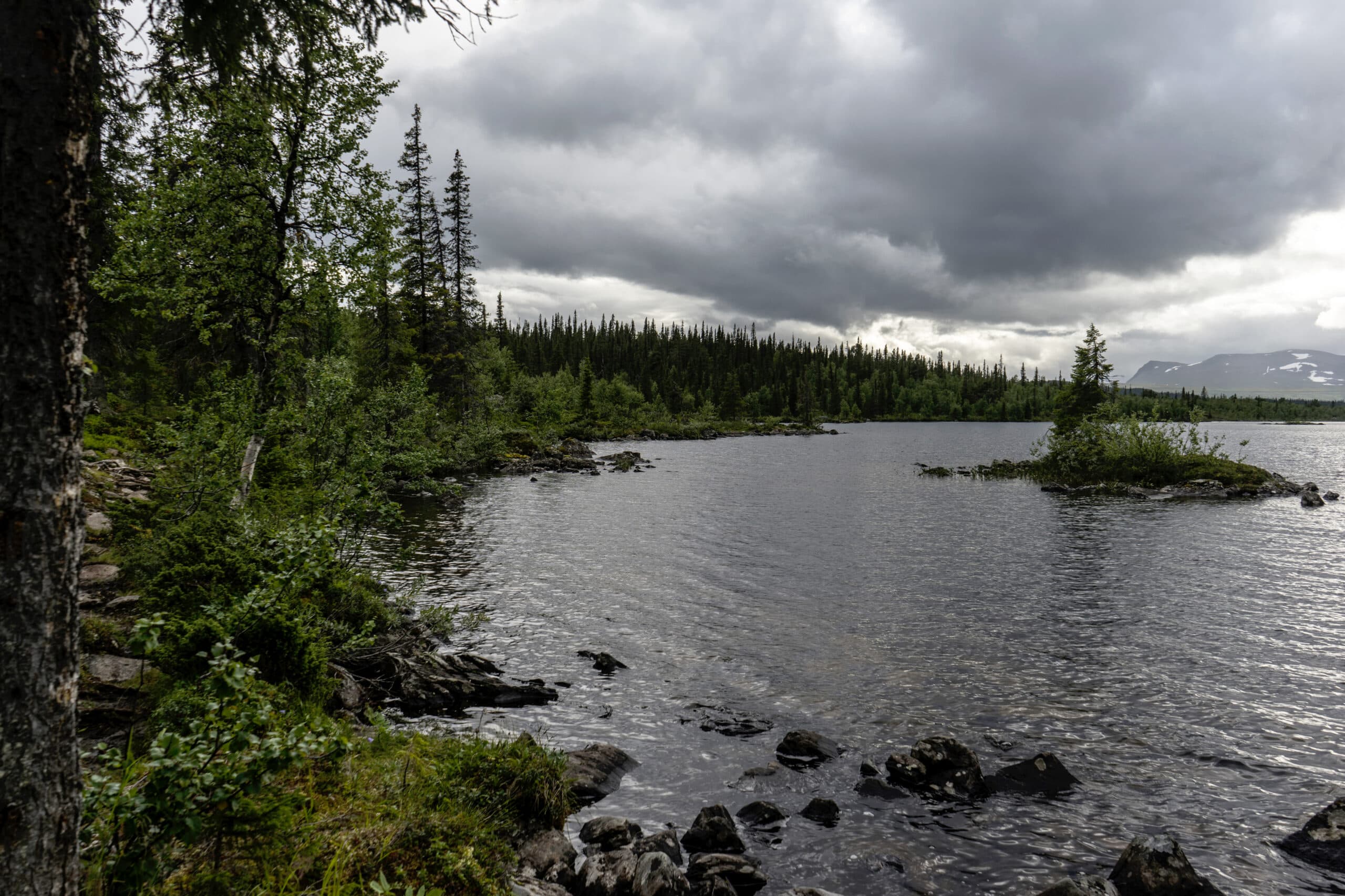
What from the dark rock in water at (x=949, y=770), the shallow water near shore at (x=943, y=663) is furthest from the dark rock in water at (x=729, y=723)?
the dark rock in water at (x=949, y=770)

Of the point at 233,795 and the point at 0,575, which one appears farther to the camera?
the point at 233,795

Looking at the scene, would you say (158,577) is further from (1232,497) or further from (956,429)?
(956,429)

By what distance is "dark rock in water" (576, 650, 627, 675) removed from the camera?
50.8 feet

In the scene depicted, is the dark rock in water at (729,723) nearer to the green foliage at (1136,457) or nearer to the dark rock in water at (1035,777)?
the dark rock in water at (1035,777)

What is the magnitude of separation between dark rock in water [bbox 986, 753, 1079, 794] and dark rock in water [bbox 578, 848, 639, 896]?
21.0 feet

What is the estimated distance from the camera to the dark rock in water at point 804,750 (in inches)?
452

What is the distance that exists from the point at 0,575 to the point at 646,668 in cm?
1341

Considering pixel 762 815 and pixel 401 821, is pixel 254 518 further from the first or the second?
pixel 762 815

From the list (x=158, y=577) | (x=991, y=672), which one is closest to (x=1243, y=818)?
(x=991, y=672)

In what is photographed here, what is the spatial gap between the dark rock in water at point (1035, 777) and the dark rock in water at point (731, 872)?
15.6ft

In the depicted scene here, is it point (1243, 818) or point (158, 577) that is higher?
point (158, 577)

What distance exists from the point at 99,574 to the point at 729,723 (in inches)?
468

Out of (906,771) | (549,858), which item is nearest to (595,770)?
(549,858)

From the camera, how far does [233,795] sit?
4.81 metres
